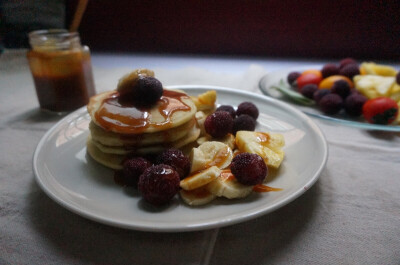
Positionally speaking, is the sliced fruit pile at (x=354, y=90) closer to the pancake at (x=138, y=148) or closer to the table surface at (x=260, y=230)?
the table surface at (x=260, y=230)

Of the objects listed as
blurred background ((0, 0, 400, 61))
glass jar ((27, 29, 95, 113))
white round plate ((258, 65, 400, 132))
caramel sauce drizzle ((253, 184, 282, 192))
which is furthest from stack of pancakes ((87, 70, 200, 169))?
blurred background ((0, 0, 400, 61))

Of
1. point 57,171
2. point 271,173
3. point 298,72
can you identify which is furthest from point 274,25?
point 57,171

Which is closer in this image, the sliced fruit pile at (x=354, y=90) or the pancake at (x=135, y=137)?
the pancake at (x=135, y=137)

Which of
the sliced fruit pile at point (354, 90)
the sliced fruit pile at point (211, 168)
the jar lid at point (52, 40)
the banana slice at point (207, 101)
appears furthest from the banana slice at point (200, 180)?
the jar lid at point (52, 40)

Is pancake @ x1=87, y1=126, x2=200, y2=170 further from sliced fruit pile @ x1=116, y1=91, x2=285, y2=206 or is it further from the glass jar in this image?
the glass jar

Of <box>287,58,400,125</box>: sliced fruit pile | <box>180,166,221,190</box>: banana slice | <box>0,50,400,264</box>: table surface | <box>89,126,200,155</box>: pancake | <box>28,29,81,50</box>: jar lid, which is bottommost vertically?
<box>0,50,400,264</box>: table surface

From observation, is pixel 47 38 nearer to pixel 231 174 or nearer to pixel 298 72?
pixel 231 174

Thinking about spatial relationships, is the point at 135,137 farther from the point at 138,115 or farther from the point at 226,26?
the point at 226,26
